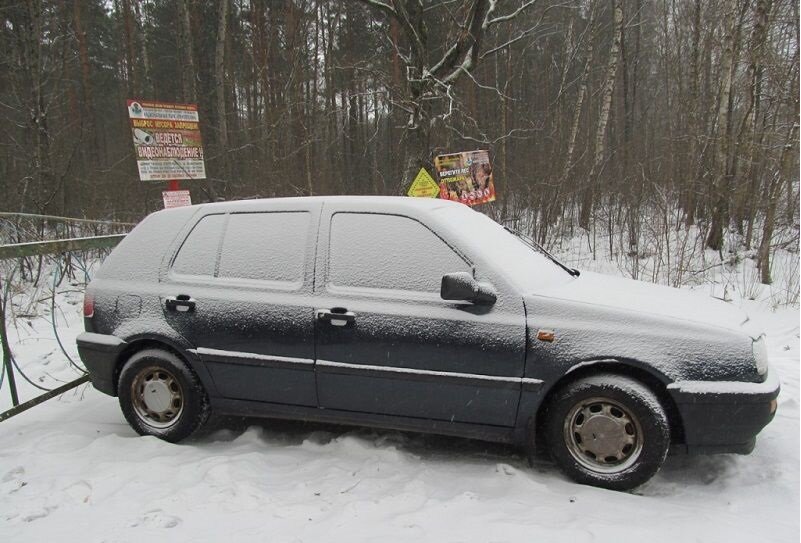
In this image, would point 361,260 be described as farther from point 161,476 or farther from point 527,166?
point 527,166

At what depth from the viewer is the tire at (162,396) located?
358cm

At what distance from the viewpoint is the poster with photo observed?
799cm

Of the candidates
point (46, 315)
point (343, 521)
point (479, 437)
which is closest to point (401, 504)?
point (343, 521)

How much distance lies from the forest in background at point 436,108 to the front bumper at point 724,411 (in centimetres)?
617

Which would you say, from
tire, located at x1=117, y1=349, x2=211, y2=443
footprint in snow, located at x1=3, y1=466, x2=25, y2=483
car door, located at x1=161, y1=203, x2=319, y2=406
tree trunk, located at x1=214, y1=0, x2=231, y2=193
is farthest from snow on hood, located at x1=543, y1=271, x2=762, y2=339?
tree trunk, located at x1=214, y1=0, x2=231, y2=193

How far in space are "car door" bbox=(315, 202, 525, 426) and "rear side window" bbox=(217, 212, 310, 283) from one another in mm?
180

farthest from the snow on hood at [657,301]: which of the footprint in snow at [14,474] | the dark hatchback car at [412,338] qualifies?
the footprint in snow at [14,474]

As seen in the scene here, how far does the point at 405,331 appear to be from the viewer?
3109 mm

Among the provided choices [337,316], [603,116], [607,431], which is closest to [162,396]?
[337,316]

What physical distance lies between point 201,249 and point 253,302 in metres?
0.67

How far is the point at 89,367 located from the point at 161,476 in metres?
1.26

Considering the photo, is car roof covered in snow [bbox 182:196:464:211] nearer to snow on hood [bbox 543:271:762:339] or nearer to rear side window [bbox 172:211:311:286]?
rear side window [bbox 172:211:311:286]

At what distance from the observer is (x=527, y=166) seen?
1372 centimetres

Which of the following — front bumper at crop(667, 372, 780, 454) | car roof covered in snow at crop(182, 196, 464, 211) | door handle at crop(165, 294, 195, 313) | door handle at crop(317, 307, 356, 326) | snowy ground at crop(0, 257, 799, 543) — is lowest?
snowy ground at crop(0, 257, 799, 543)
